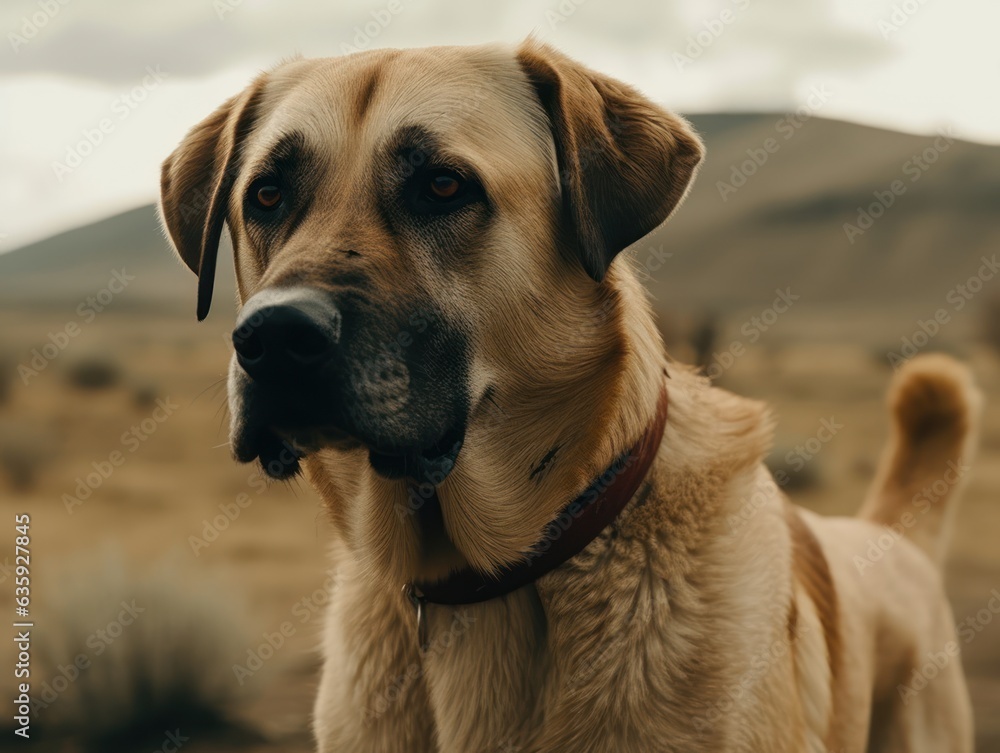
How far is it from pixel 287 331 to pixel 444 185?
0.65m

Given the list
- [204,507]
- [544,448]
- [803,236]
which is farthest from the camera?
[803,236]

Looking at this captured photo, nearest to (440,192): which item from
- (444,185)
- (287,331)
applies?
(444,185)

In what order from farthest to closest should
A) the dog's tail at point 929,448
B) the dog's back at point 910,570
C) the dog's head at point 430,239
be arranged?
the dog's tail at point 929,448 < the dog's back at point 910,570 < the dog's head at point 430,239

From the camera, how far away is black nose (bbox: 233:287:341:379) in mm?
2105

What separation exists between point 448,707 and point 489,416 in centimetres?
79

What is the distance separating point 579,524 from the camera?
2.54m

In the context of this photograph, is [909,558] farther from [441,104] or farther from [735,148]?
[735,148]

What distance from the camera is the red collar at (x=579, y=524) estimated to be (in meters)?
2.54

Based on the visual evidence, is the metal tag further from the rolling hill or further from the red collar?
the rolling hill

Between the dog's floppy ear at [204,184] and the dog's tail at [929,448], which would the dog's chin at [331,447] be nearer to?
the dog's floppy ear at [204,184]

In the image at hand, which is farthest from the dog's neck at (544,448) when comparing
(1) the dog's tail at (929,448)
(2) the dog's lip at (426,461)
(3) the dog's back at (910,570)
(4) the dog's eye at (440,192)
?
(1) the dog's tail at (929,448)

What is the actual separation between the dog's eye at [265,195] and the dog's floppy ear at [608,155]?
2.63 ft

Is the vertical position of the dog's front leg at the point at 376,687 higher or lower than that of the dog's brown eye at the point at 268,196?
lower

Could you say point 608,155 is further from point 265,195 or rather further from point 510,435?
point 265,195
